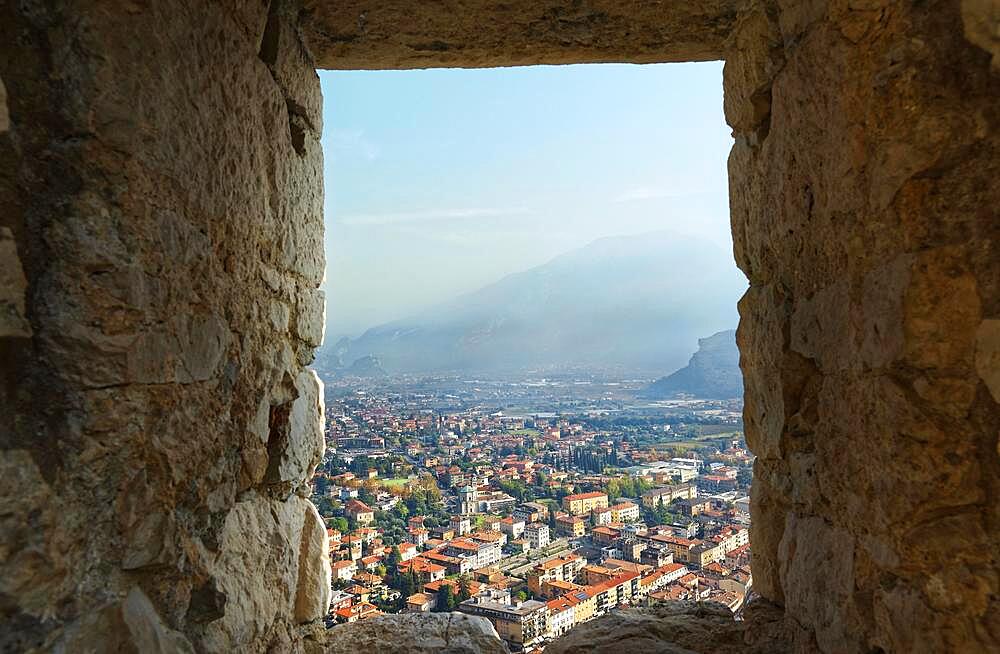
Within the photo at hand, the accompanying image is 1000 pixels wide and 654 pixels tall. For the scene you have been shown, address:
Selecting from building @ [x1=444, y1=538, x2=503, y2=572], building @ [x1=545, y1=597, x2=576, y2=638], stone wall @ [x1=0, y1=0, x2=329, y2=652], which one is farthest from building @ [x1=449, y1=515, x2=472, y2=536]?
stone wall @ [x1=0, y1=0, x2=329, y2=652]

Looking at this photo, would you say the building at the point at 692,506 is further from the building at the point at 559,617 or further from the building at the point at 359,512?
the building at the point at 359,512

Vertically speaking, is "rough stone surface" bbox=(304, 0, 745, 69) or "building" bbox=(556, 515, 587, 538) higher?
"rough stone surface" bbox=(304, 0, 745, 69)

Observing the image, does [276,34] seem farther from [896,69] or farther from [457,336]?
[457,336]

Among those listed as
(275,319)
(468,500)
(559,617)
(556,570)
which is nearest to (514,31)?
(275,319)

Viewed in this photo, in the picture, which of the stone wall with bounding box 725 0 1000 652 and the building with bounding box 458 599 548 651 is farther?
the building with bounding box 458 599 548 651

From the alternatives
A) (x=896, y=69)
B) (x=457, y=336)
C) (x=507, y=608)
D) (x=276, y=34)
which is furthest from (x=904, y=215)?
(x=457, y=336)

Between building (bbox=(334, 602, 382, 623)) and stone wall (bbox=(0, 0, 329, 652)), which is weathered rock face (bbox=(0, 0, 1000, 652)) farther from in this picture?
building (bbox=(334, 602, 382, 623))

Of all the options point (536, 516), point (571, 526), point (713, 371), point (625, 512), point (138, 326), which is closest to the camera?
point (138, 326)

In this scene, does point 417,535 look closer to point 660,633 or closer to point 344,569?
point 344,569
